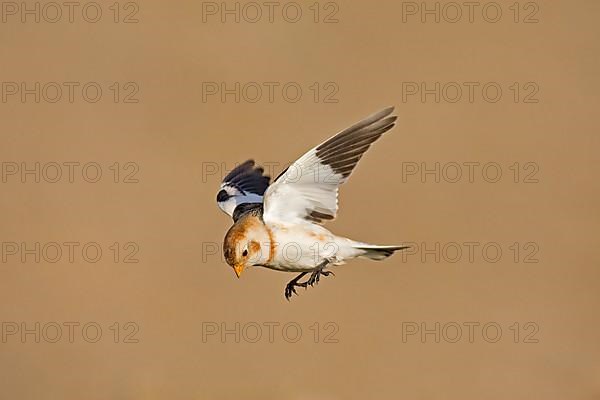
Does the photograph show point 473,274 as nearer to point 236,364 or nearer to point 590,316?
point 590,316

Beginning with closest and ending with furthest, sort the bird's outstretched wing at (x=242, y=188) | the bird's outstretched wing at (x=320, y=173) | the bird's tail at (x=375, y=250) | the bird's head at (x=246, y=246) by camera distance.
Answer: the bird's head at (x=246, y=246) < the bird's outstretched wing at (x=320, y=173) < the bird's tail at (x=375, y=250) < the bird's outstretched wing at (x=242, y=188)

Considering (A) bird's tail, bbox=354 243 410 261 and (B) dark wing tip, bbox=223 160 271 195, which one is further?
(B) dark wing tip, bbox=223 160 271 195

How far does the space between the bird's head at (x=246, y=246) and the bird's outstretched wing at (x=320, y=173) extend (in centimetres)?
16

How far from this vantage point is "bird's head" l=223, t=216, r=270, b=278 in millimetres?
5754

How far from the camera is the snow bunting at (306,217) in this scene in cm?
583

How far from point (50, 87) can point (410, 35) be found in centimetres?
528

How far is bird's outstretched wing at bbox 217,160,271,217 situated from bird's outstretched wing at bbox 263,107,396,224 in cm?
98

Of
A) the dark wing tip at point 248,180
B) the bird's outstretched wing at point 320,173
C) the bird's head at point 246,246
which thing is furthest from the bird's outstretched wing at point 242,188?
the bird's head at point 246,246

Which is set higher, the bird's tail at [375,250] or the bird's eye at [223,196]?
the bird's eye at [223,196]

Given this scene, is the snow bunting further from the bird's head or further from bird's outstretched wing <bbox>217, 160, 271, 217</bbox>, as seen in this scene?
bird's outstretched wing <bbox>217, 160, 271, 217</bbox>

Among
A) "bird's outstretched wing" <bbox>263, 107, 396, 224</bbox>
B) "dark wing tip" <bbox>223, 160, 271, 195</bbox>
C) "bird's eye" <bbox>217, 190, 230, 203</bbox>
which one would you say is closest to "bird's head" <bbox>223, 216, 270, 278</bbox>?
"bird's outstretched wing" <bbox>263, 107, 396, 224</bbox>

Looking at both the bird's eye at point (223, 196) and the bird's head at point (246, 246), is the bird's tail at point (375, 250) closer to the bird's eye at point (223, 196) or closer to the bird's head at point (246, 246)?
the bird's head at point (246, 246)

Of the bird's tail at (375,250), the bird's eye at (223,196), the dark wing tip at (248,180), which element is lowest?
the bird's tail at (375,250)

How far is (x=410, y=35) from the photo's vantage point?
1678 cm
